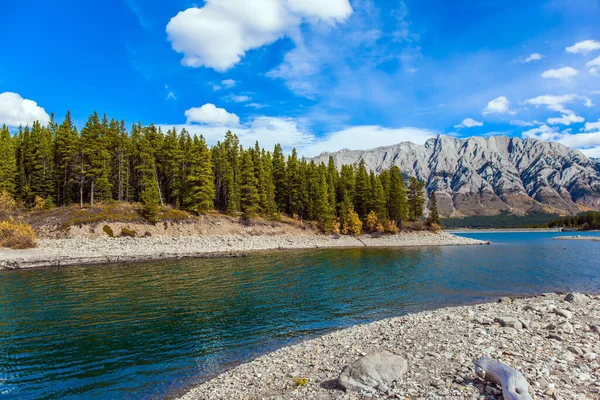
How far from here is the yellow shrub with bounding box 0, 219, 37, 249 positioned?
50.0 meters

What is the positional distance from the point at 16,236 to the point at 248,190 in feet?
161

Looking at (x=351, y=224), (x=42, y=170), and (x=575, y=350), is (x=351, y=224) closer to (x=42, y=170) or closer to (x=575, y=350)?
(x=42, y=170)

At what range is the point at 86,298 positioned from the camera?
2667 centimetres

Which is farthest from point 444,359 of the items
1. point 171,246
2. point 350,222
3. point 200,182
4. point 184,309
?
point 350,222

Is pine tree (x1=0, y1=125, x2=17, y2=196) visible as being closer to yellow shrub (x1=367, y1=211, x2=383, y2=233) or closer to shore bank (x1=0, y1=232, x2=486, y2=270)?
shore bank (x1=0, y1=232, x2=486, y2=270)

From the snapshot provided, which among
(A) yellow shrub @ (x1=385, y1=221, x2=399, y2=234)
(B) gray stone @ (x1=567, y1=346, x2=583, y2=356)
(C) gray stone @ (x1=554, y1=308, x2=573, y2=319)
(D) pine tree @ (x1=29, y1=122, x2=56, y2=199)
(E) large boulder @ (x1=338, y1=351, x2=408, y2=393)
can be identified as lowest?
(C) gray stone @ (x1=554, y1=308, x2=573, y2=319)

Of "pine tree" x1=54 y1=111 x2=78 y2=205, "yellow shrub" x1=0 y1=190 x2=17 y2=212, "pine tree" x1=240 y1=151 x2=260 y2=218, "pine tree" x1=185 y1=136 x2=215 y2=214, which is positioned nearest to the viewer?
"yellow shrub" x1=0 y1=190 x2=17 y2=212

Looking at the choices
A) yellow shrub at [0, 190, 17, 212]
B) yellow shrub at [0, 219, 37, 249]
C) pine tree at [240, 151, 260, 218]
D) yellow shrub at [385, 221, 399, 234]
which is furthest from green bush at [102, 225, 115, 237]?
yellow shrub at [385, 221, 399, 234]

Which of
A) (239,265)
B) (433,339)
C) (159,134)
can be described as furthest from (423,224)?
(433,339)

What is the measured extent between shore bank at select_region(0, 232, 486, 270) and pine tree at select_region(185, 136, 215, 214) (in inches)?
434

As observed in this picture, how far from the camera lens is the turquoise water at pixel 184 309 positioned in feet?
45.8

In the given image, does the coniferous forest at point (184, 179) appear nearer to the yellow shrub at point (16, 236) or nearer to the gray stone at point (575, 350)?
the yellow shrub at point (16, 236)

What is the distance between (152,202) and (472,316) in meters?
65.6

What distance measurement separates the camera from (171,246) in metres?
60.8
